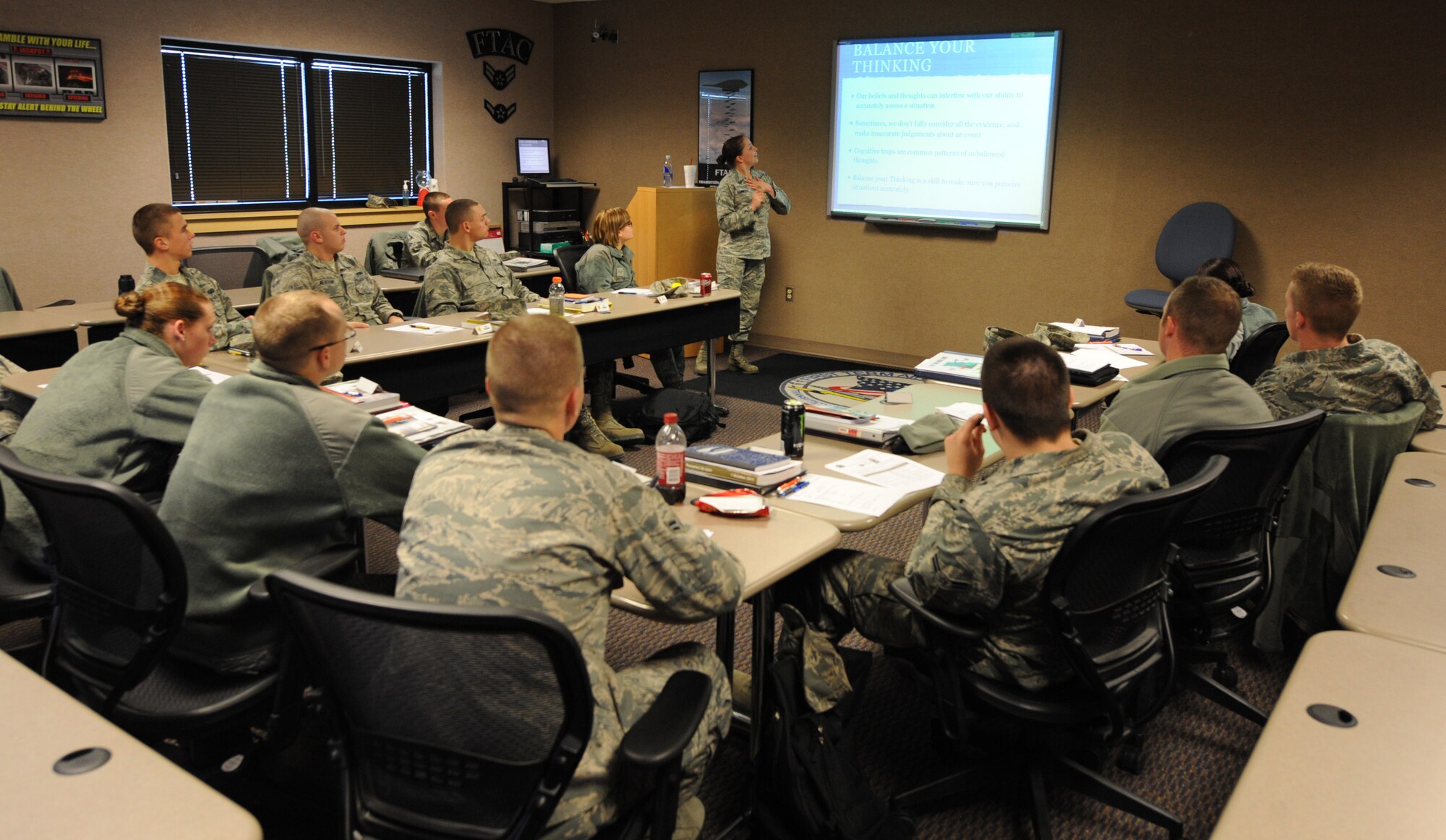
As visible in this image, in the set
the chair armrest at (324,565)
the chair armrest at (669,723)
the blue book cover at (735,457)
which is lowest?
the chair armrest at (669,723)

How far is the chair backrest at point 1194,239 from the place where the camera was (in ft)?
19.4

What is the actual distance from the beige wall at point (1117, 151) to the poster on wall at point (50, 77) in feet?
12.4

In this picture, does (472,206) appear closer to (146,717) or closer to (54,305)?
(54,305)

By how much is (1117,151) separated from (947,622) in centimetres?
510

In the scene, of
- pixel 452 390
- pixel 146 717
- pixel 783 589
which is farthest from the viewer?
pixel 452 390

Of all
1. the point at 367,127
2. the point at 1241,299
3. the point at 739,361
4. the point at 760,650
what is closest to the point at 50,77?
the point at 367,127

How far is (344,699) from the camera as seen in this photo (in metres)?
1.50

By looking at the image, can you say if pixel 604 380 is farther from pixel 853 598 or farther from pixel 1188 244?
pixel 1188 244

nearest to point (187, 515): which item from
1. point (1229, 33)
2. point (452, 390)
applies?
point (452, 390)

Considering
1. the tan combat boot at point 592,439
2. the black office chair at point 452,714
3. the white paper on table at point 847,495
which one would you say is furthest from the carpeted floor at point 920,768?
the tan combat boot at point 592,439

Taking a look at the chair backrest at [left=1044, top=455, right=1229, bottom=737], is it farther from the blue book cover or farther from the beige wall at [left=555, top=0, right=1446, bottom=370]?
the beige wall at [left=555, top=0, right=1446, bottom=370]

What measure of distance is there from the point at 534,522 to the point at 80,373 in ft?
5.68

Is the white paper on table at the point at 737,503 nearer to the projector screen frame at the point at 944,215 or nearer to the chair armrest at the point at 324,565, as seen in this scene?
the chair armrest at the point at 324,565

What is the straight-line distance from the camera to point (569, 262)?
6.16 meters
